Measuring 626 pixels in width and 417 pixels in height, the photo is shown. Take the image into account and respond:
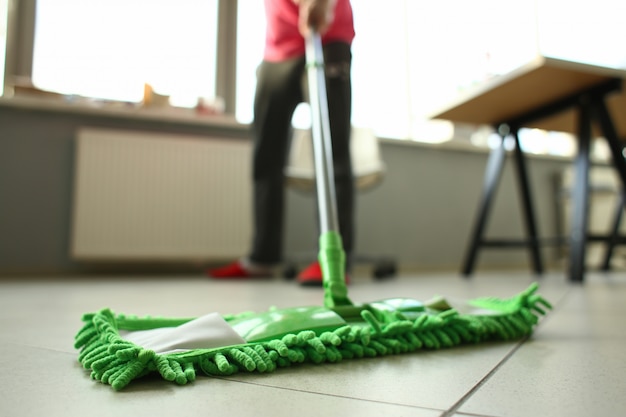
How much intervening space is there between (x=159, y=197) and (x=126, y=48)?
2.72 ft

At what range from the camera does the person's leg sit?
162cm

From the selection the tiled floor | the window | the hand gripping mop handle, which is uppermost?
the window

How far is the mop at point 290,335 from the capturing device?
384 millimetres

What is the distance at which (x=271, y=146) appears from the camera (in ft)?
5.65

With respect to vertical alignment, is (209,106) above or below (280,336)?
above

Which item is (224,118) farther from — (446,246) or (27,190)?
(446,246)

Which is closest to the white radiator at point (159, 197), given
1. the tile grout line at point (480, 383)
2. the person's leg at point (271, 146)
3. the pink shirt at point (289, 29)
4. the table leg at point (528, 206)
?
the person's leg at point (271, 146)

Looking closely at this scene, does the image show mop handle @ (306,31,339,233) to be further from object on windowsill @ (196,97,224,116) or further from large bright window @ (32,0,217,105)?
large bright window @ (32,0,217,105)

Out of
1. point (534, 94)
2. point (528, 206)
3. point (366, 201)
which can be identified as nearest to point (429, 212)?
point (366, 201)

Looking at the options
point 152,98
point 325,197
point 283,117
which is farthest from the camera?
point 152,98

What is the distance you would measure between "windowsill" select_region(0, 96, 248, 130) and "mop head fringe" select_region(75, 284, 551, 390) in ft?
6.61

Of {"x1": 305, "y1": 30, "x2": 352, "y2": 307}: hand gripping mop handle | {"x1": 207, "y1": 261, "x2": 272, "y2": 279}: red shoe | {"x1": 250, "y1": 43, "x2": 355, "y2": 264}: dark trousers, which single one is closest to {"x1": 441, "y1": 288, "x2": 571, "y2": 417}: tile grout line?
{"x1": 305, "y1": 30, "x2": 352, "y2": 307}: hand gripping mop handle

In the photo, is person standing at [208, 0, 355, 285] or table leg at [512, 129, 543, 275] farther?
table leg at [512, 129, 543, 275]

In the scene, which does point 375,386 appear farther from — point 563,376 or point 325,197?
point 325,197
